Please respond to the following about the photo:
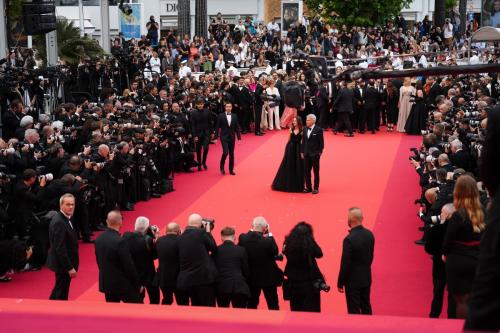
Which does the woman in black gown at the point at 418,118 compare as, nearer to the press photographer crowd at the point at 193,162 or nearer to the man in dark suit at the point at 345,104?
the press photographer crowd at the point at 193,162

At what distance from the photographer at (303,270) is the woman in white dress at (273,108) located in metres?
15.1

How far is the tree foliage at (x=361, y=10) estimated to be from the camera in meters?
35.8

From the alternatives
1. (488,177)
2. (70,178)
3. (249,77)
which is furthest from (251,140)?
(488,177)

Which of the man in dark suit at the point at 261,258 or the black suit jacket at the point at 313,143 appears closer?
the man in dark suit at the point at 261,258

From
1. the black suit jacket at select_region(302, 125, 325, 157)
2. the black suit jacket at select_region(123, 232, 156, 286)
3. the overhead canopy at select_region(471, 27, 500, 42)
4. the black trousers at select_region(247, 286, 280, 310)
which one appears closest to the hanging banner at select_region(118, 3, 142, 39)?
the black suit jacket at select_region(302, 125, 325, 157)

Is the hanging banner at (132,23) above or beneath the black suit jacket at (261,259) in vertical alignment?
above

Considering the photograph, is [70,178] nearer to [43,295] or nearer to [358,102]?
[43,295]

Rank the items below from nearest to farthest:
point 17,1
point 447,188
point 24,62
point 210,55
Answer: point 447,188
point 24,62
point 210,55
point 17,1

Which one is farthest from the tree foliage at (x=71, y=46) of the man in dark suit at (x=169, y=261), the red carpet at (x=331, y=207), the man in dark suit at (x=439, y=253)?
the man in dark suit at (x=439, y=253)

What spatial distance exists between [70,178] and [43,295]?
Result: 1.88 m

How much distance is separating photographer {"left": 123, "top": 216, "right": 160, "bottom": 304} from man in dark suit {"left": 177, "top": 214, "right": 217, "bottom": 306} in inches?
19.8

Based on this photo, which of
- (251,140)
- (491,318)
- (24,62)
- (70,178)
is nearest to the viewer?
(491,318)

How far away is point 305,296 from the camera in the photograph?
8.47 metres

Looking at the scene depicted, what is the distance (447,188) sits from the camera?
979 cm
